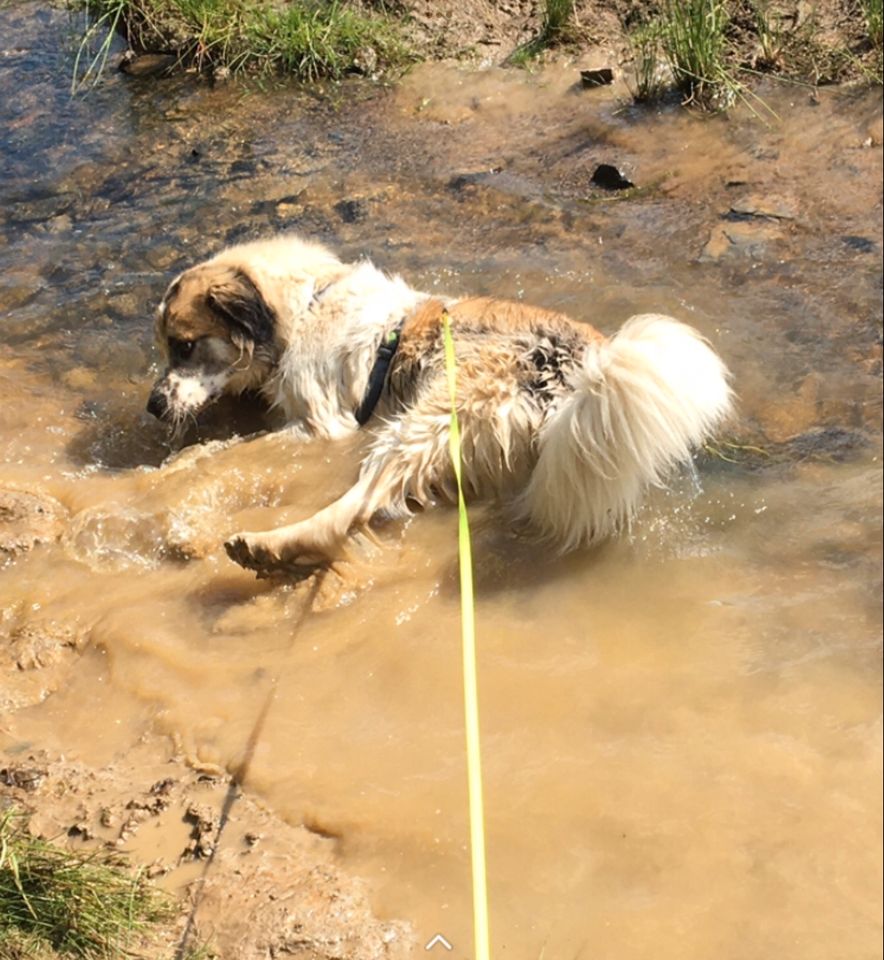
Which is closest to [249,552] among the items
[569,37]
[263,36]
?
[569,37]

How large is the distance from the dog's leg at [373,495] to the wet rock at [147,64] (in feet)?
18.3

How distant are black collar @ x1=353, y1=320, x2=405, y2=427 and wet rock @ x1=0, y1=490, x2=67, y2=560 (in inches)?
58.4

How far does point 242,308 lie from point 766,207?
3049 mm

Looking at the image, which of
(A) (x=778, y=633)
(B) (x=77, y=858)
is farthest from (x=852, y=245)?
(B) (x=77, y=858)

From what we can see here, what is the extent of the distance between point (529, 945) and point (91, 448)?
142 inches

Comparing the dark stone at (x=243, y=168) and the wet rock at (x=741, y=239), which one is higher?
the wet rock at (x=741, y=239)

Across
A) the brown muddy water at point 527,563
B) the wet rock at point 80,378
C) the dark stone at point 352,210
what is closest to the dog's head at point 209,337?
the brown muddy water at point 527,563

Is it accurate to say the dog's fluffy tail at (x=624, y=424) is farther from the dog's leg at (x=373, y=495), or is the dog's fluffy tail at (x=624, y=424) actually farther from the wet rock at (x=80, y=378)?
the wet rock at (x=80, y=378)

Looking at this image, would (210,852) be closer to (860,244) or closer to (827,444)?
(827,444)

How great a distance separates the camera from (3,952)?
2752 millimetres

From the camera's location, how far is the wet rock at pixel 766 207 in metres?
6.09

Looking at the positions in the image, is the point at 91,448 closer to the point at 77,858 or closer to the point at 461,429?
the point at 461,429

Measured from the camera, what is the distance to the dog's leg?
14.3 ft

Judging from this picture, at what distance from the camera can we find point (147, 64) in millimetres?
9109
